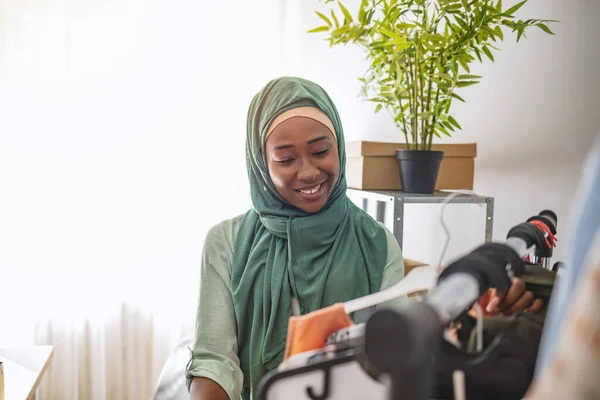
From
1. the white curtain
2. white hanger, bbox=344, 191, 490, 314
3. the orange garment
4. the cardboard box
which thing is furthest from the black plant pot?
the orange garment

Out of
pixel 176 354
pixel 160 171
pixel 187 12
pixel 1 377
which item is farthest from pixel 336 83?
pixel 1 377

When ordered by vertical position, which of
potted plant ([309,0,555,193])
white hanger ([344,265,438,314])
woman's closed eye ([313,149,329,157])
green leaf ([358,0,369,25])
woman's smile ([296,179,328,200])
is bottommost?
white hanger ([344,265,438,314])

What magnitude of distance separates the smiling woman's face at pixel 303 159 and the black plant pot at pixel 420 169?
19.0 inches

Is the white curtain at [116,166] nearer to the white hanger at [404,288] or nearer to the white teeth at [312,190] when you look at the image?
the white teeth at [312,190]

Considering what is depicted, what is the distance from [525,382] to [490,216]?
1.19 meters

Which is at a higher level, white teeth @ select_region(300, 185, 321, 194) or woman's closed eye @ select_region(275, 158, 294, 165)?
woman's closed eye @ select_region(275, 158, 294, 165)

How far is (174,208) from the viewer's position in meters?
2.34

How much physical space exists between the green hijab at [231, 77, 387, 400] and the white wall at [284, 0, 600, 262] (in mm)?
804

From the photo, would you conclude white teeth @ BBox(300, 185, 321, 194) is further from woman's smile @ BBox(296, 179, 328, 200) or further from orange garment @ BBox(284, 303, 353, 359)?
orange garment @ BBox(284, 303, 353, 359)

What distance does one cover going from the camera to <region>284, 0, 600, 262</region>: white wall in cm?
172

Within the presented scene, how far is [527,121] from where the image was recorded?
6.25 ft

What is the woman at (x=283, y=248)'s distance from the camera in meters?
1.22

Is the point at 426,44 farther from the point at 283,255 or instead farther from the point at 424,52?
the point at 283,255

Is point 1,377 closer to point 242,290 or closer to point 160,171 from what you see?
point 242,290
